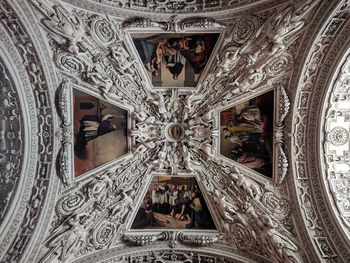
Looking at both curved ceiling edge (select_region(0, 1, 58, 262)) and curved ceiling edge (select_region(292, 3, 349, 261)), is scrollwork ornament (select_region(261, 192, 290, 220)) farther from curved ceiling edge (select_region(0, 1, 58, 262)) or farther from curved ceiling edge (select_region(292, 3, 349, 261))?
curved ceiling edge (select_region(0, 1, 58, 262))

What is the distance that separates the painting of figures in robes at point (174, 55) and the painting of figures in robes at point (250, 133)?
178cm

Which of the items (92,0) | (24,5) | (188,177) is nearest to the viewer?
(24,5)

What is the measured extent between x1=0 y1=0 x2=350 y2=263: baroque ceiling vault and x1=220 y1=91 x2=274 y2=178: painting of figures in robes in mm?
46

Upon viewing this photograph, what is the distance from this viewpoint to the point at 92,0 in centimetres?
948

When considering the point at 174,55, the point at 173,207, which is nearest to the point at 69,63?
the point at 174,55

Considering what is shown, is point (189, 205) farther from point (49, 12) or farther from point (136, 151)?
point (49, 12)

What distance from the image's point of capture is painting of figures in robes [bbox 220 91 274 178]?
34.1 feet

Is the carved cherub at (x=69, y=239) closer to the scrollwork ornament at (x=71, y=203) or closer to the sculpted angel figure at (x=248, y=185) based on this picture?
the scrollwork ornament at (x=71, y=203)

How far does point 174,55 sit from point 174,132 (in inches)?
101

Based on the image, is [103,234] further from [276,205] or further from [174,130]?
[276,205]

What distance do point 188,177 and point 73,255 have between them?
14.7ft

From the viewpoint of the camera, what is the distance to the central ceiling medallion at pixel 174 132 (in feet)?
35.4

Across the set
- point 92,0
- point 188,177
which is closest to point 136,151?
point 188,177

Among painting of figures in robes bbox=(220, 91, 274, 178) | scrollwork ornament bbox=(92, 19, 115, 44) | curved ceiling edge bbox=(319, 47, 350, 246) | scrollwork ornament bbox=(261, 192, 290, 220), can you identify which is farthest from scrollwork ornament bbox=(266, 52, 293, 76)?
scrollwork ornament bbox=(92, 19, 115, 44)
